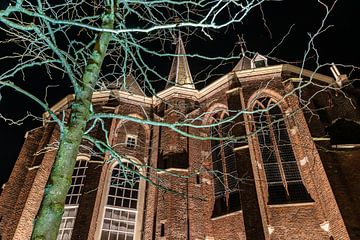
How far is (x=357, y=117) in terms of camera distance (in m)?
14.6

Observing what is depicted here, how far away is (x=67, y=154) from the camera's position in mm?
2934

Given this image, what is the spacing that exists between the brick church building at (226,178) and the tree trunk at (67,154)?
5.33 metres

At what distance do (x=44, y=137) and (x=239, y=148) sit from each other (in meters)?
10.1

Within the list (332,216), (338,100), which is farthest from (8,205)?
(338,100)

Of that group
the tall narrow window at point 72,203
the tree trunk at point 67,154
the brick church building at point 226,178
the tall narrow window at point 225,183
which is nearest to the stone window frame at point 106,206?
the brick church building at point 226,178

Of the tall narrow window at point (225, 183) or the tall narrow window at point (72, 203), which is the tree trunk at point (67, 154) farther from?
the tall narrow window at point (72, 203)

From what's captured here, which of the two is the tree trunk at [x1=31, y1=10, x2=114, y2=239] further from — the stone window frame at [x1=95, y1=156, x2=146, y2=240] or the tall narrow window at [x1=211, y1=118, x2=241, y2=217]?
the stone window frame at [x1=95, y1=156, x2=146, y2=240]

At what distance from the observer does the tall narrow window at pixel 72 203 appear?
1210cm

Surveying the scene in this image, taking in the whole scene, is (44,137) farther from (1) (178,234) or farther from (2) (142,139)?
(1) (178,234)

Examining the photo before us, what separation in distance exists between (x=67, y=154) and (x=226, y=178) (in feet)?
34.0

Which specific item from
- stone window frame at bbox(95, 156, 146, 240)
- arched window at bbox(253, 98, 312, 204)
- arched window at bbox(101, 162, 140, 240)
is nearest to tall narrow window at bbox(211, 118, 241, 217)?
arched window at bbox(253, 98, 312, 204)

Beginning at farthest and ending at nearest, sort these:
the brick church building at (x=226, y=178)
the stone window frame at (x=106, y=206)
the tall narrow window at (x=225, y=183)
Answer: the stone window frame at (x=106, y=206) < the tall narrow window at (x=225, y=183) < the brick church building at (x=226, y=178)

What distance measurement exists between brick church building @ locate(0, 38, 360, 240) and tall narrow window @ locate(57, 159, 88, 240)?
46 millimetres

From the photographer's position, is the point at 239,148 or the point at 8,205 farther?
the point at 8,205
